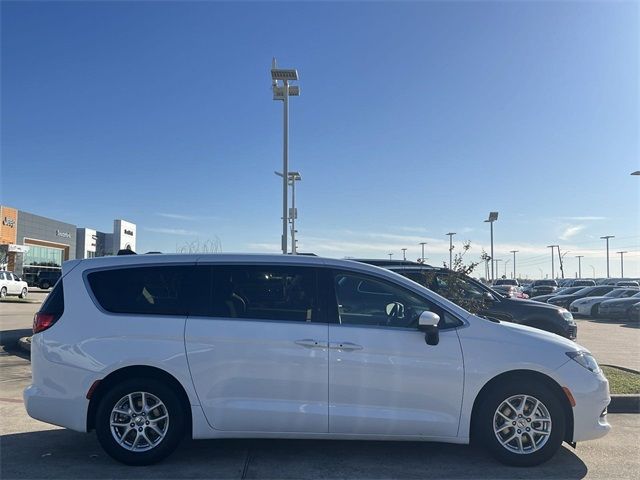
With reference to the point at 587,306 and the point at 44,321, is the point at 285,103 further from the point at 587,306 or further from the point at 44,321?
the point at 587,306

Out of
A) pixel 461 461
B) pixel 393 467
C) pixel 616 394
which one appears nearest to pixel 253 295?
pixel 393 467

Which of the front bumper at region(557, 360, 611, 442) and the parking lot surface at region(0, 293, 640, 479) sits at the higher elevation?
the front bumper at region(557, 360, 611, 442)

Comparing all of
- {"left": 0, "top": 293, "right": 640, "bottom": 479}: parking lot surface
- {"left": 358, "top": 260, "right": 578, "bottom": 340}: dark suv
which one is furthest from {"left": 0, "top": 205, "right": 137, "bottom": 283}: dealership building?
{"left": 0, "top": 293, "right": 640, "bottom": 479}: parking lot surface

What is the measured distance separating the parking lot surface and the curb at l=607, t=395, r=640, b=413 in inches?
34.5

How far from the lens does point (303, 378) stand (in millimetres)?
4688

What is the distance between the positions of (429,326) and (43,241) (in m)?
62.5

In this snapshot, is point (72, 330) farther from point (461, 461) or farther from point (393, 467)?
point (461, 461)

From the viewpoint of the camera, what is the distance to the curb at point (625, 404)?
6.91 meters

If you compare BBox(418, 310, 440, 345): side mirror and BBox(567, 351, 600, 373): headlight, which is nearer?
BBox(418, 310, 440, 345): side mirror

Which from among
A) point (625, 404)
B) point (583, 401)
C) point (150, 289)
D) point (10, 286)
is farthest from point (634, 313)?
point (10, 286)

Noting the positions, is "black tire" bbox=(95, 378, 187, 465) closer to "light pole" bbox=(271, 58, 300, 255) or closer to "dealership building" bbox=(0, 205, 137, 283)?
"light pole" bbox=(271, 58, 300, 255)

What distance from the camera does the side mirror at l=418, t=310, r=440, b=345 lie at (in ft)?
15.2

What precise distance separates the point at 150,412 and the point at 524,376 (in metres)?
3.37

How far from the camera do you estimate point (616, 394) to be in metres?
7.04
